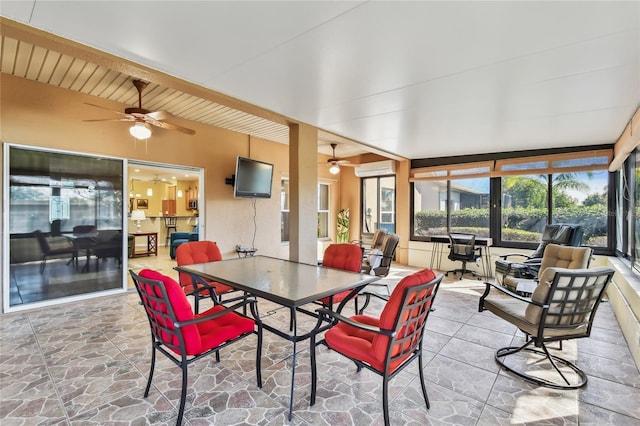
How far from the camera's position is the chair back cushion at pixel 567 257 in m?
3.20

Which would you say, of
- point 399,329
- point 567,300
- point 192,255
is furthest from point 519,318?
point 192,255

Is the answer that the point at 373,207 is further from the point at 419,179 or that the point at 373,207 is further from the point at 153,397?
the point at 153,397

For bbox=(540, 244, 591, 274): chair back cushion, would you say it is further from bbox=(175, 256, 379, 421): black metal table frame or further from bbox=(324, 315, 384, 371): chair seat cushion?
bbox=(324, 315, 384, 371): chair seat cushion

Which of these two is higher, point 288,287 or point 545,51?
point 545,51

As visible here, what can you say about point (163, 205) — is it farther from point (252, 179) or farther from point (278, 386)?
point (278, 386)

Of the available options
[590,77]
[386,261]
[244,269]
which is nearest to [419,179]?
[386,261]

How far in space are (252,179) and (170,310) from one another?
13.7 ft

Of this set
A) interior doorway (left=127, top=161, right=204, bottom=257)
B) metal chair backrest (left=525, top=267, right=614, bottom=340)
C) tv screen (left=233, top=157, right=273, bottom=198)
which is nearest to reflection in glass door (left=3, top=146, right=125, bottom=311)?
tv screen (left=233, top=157, right=273, bottom=198)

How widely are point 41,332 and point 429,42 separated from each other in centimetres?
469

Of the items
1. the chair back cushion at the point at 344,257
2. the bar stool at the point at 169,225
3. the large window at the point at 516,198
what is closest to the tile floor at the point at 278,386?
the chair back cushion at the point at 344,257

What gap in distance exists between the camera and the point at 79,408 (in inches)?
77.8

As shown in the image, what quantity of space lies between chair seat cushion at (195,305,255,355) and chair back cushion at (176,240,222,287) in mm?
1074

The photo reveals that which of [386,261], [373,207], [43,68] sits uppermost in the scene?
[43,68]

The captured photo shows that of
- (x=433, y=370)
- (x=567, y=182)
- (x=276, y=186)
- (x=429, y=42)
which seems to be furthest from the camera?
(x=276, y=186)
